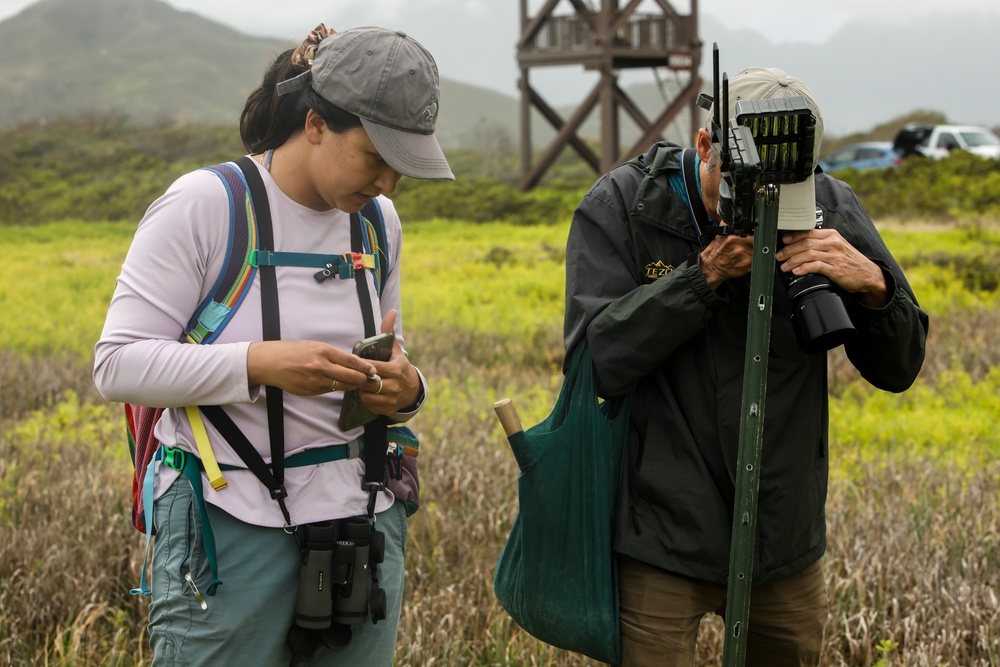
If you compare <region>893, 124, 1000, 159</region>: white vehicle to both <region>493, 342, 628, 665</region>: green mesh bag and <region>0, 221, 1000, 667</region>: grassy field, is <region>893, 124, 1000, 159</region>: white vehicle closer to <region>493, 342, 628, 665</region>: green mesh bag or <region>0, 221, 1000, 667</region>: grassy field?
<region>0, 221, 1000, 667</region>: grassy field

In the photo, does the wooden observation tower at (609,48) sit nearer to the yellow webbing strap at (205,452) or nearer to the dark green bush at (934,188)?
the dark green bush at (934,188)

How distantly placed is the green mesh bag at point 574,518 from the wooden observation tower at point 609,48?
75.4 ft

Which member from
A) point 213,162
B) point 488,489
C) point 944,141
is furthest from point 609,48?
point 488,489

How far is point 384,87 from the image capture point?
7.25 feet

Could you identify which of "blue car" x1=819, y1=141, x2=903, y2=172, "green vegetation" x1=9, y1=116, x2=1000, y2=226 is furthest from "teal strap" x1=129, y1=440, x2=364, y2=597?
"blue car" x1=819, y1=141, x2=903, y2=172

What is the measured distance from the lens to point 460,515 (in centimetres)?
521

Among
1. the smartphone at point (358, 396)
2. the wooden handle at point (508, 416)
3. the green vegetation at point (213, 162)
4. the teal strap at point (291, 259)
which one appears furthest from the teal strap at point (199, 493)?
the green vegetation at point (213, 162)

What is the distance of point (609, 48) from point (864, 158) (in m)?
8.70

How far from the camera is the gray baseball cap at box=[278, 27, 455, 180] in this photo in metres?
2.20

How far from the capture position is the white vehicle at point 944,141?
27.0 metres

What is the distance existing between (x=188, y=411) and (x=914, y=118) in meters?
46.3

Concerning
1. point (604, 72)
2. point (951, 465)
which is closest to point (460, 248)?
point (604, 72)

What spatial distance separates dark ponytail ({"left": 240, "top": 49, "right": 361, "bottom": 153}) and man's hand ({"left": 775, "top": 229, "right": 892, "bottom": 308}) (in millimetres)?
947

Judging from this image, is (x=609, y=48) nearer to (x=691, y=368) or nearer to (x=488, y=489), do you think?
(x=488, y=489)
